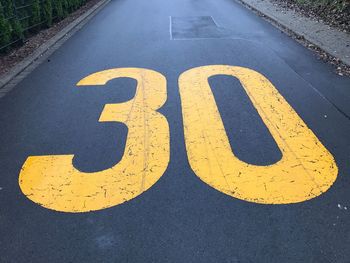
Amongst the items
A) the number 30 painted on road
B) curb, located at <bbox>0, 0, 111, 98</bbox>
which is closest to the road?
the number 30 painted on road

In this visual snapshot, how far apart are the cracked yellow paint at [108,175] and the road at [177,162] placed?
0.06 ft

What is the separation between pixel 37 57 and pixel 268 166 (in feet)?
22.5

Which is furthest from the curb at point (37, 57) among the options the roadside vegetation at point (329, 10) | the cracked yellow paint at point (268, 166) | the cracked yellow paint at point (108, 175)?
the roadside vegetation at point (329, 10)

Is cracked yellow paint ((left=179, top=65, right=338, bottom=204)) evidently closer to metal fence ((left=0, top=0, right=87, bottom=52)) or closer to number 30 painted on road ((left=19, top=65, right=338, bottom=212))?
number 30 painted on road ((left=19, top=65, right=338, bottom=212))

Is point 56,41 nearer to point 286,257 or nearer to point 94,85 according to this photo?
point 94,85

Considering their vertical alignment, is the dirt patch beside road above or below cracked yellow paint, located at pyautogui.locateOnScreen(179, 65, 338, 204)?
below

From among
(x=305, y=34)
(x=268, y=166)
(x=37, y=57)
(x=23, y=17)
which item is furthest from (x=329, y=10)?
(x=268, y=166)

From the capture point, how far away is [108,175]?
413cm

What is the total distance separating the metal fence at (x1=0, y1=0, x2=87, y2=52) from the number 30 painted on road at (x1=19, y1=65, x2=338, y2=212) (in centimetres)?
497

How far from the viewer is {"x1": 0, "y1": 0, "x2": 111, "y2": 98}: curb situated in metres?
7.21

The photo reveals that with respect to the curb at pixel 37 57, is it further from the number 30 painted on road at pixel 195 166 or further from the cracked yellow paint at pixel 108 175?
the cracked yellow paint at pixel 108 175

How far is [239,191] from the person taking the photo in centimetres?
384

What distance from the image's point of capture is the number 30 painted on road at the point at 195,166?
3816mm

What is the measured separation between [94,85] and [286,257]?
5.05m
